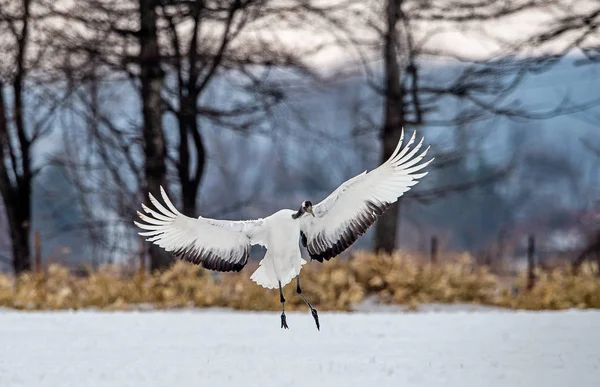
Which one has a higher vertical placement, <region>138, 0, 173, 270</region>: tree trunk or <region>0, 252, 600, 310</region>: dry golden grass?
<region>138, 0, 173, 270</region>: tree trunk

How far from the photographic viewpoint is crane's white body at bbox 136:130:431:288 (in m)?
6.61

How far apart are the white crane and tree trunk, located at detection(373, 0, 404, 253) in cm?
625

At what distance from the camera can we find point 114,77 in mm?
13672

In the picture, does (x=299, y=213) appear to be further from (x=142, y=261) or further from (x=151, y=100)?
(x=142, y=261)

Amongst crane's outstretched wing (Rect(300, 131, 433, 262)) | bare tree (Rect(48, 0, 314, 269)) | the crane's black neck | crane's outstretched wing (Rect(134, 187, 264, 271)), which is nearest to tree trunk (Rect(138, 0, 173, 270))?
bare tree (Rect(48, 0, 314, 269))

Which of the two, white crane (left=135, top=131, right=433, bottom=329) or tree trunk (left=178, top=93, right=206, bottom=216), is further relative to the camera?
tree trunk (left=178, top=93, right=206, bottom=216)

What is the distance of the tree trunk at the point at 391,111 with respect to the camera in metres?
13.4

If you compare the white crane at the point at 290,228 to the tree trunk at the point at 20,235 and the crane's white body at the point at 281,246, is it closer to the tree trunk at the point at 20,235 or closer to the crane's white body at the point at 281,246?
the crane's white body at the point at 281,246

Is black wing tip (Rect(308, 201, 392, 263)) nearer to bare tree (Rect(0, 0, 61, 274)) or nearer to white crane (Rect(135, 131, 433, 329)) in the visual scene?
white crane (Rect(135, 131, 433, 329))

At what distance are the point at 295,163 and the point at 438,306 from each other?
3181 cm

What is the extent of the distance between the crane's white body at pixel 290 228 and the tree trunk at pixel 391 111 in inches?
245

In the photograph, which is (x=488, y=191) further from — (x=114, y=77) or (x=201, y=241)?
(x=201, y=241)

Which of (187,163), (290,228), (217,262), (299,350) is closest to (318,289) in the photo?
(187,163)

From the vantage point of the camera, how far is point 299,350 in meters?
7.43
